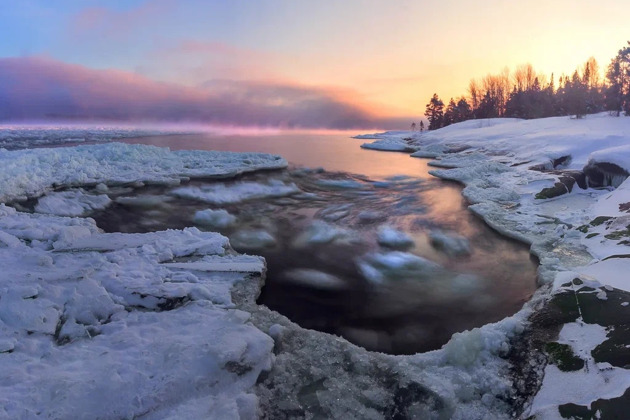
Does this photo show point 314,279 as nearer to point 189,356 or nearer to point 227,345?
point 227,345

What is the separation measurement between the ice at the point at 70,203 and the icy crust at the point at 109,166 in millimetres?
951

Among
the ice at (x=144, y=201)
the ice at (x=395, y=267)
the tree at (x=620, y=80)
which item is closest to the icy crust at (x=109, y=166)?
the ice at (x=144, y=201)

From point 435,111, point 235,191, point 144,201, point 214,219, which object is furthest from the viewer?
point 435,111

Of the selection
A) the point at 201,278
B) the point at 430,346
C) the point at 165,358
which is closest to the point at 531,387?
the point at 430,346

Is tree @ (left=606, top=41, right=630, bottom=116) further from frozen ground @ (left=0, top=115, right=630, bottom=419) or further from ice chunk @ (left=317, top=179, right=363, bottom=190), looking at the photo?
frozen ground @ (left=0, top=115, right=630, bottom=419)

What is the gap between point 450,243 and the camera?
8.73 m

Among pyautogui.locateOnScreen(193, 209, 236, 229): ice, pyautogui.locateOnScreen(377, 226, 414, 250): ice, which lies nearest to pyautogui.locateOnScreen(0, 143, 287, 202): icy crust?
pyautogui.locateOnScreen(193, 209, 236, 229): ice

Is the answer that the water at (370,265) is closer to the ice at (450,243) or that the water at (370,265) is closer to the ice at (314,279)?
the ice at (314,279)

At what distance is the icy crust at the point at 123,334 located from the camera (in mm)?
3221

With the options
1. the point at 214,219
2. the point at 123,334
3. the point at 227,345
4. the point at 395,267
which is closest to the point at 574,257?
the point at 395,267

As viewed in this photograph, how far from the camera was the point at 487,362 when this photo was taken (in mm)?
3953

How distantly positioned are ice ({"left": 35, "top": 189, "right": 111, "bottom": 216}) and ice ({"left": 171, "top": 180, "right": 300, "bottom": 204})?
8.88 ft

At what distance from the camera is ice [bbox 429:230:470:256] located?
8.22 m

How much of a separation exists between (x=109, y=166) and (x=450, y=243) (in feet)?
54.2
